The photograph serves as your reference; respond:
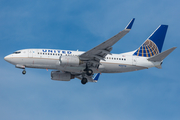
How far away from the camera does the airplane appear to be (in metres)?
37.5

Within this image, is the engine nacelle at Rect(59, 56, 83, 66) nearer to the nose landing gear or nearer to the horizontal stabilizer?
the nose landing gear

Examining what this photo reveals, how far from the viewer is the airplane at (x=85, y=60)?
37.5 meters

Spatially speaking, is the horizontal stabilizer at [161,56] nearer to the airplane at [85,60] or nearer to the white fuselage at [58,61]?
the airplane at [85,60]

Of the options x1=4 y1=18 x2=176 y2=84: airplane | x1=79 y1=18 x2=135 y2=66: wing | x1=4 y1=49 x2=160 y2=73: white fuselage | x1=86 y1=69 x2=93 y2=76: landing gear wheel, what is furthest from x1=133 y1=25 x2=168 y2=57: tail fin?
x1=86 y1=69 x2=93 y2=76: landing gear wheel

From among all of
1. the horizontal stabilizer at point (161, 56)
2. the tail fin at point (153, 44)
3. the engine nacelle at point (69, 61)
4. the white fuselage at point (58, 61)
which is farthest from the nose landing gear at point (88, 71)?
the horizontal stabilizer at point (161, 56)

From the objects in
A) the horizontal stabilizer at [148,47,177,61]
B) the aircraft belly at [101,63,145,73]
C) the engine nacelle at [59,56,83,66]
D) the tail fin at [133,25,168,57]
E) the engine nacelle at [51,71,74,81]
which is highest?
the tail fin at [133,25,168,57]

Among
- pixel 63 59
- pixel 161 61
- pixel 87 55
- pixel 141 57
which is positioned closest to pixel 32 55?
pixel 63 59

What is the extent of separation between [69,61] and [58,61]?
A: 1945 mm

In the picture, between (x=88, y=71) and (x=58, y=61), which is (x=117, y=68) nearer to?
(x=88, y=71)

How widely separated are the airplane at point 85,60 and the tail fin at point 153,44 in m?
0.15

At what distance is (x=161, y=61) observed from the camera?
41.2 metres

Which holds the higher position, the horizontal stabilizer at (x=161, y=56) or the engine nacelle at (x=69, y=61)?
the horizontal stabilizer at (x=161, y=56)

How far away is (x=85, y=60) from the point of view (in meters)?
38.6

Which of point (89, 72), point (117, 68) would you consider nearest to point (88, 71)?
point (89, 72)
